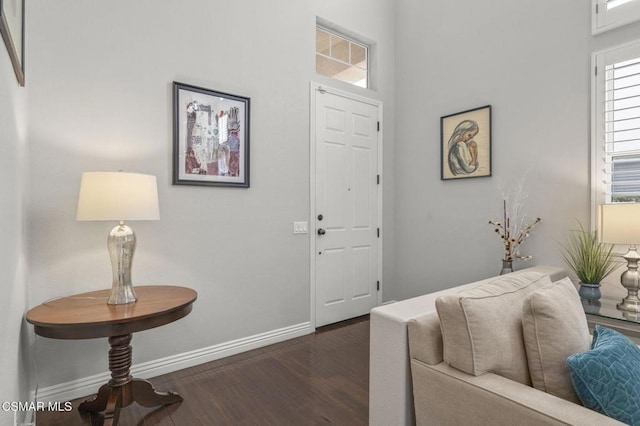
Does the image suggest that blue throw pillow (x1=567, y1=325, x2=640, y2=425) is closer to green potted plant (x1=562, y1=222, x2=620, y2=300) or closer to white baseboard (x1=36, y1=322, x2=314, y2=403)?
green potted plant (x1=562, y1=222, x2=620, y2=300)

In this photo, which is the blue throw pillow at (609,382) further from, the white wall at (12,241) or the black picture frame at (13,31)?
the black picture frame at (13,31)

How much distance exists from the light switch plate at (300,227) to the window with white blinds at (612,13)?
2.82m

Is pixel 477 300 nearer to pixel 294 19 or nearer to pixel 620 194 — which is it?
pixel 620 194

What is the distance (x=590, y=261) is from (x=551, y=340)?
1.57 m

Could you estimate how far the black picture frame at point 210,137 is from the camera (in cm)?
251

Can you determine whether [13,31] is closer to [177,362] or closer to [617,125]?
[177,362]

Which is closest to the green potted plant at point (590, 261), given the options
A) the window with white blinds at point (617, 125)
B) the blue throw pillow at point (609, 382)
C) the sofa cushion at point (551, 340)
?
the window with white blinds at point (617, 125)

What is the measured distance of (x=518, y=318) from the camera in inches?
54.6

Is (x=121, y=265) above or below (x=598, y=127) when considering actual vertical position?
below

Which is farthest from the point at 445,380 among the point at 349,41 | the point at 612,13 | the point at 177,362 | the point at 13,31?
the point at 349,41

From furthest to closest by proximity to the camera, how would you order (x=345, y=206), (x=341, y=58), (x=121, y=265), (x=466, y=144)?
1. (x=341, y=58)
2. (x=345, y=206)
3. (x=466, y=144)
4. (x=121, y=265)

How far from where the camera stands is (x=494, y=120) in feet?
10.4

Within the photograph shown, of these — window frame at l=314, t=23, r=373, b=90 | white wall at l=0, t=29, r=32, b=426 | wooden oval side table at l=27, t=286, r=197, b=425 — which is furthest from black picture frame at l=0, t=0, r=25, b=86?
window frame at l=314, t=23, r=373, b=90

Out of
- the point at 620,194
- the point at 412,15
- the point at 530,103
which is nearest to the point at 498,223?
the point at 620,194
